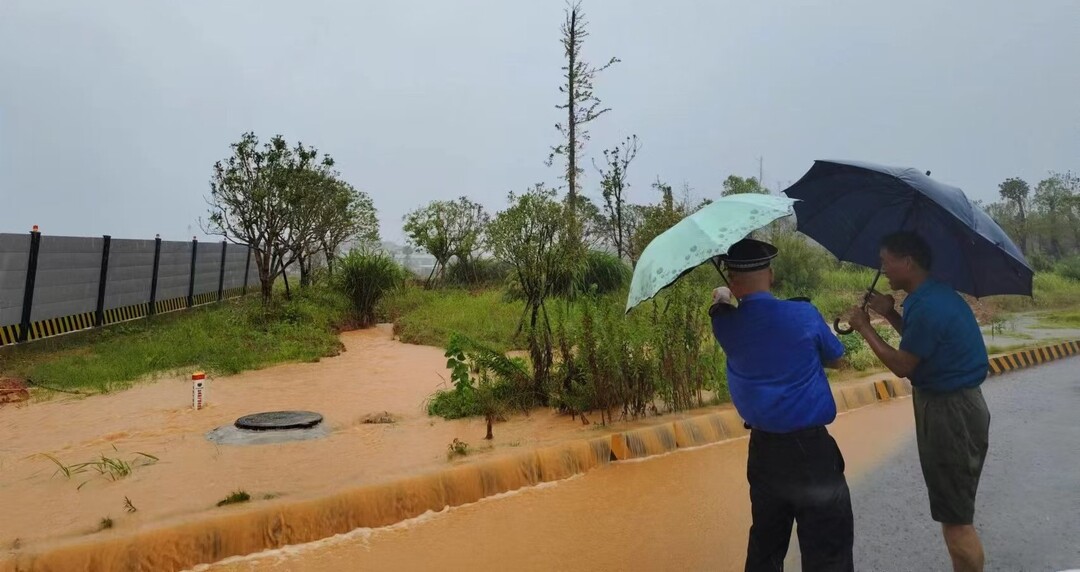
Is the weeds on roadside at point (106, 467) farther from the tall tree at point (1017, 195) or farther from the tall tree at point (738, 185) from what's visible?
the tall tree at point (1017, 195)

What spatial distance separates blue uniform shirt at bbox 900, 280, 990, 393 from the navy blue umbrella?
0.88ft

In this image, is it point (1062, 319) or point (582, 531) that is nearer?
point (582, 531)

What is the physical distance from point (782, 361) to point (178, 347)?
9.84 m

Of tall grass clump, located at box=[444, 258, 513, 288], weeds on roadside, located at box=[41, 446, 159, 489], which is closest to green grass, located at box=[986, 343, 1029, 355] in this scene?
weeds on roadside, located at box=[41, 446, 159, 489]

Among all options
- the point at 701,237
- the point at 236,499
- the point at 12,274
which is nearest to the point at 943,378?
the point at 701,237

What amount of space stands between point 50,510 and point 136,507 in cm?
56

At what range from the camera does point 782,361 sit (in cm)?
227

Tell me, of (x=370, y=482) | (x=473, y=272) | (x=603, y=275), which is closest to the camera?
(x=370, y=482)

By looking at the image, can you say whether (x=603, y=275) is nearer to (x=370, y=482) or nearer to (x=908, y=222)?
(x=370, y=482)

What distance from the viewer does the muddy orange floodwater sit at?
12.2 feet

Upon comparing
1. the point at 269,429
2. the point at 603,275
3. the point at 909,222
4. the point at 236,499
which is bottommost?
the point at 236,499

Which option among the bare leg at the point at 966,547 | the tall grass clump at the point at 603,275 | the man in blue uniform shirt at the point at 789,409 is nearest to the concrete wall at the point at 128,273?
the tall grass clump at the point at 603,275

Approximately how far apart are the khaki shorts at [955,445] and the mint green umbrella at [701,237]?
3.27 feet

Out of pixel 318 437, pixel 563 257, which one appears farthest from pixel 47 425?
pixel 563 257
